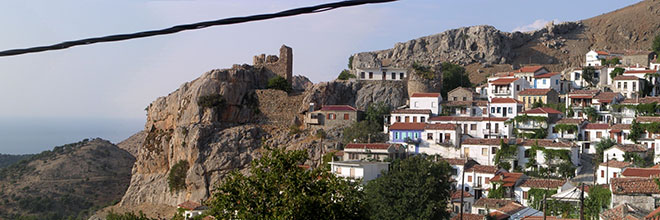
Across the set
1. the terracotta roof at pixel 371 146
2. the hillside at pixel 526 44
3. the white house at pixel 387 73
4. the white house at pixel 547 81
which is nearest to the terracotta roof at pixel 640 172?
the terracotta roof at pixel 371 146

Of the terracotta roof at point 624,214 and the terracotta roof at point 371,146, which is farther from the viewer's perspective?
the terracotta roof at point 371,146

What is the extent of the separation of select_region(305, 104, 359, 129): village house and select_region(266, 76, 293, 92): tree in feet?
14.9

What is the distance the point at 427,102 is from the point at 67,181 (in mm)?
41526

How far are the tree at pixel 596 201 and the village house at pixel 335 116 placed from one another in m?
20.2

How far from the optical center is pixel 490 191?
130 feet

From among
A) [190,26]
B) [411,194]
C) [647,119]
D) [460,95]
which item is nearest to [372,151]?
[411,194]

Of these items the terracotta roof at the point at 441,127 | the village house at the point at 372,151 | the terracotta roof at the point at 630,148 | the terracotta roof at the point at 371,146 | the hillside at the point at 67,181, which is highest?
the terracotta roof at the point at 441,127

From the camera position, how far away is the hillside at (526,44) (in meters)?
78.9

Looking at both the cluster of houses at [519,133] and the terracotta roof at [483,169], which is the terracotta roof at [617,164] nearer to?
the cluster of houses at [519,133]

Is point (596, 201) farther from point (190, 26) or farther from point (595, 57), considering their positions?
point (595, 57)

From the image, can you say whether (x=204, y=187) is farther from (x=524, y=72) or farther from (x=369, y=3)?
(x=369, y=3)

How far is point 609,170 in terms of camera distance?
3912 centimetres

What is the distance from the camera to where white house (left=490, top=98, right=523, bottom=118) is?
48812 millimetres

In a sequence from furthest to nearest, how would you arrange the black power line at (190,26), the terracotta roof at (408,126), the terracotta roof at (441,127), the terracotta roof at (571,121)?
1. the terracotta roof at (408,126)
2. the terracotta roof at (441,127)
3. the terracotta roof at (571,121)
4. the black power line at (190,26)
